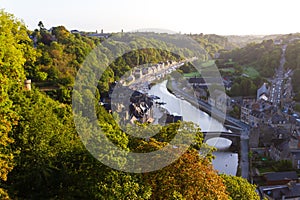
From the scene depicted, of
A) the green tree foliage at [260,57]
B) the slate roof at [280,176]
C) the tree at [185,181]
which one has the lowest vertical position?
the slate roof at [280,176]

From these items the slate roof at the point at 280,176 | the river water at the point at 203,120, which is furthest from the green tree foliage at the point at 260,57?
the slate roof at the point at 280,176

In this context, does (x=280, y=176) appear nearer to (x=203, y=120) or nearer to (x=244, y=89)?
(x=203, y=120)

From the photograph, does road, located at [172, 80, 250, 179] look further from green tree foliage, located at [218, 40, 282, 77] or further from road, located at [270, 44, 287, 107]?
green tree foliage, located at [218, 40, 282, 77]

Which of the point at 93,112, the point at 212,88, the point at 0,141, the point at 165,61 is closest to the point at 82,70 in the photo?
the point at 93,112

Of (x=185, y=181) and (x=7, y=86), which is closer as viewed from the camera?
(x=185, y=181)

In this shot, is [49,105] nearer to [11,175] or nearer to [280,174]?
[11,175]

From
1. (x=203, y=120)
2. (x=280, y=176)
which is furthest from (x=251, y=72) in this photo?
(x=280, y=176)

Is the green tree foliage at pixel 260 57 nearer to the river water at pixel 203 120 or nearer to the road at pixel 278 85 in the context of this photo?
the road at pixel 278 85

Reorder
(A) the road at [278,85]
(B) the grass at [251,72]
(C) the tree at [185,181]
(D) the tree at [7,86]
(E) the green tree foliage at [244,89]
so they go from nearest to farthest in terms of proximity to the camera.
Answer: (C) the tree at [185,181] < (D) the tree at [7,86] < (A) the road at [278,85] < (E) the green tree foliage at [244,89] < (B) the grass at [251,72]
